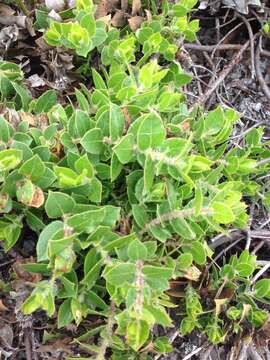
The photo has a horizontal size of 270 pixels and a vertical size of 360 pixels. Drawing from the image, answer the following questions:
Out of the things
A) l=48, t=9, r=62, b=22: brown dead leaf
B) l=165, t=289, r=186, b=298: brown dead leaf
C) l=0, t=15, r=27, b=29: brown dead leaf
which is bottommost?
l=165, t=289, r=186, b=298: brown dead leaf

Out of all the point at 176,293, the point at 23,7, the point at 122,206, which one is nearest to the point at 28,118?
the point at 122,206

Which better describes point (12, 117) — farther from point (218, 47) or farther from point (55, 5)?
point (218, 47)

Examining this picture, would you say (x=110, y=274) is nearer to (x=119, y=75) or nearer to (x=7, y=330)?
(x=7, y=330)

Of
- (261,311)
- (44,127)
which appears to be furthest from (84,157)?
(261,311)

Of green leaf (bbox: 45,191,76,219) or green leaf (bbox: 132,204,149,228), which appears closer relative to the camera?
green leaf (bbox: 45,191,76,219)

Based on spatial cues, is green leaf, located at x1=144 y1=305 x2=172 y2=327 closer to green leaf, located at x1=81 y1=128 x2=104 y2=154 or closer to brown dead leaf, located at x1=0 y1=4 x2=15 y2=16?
green leaf, located at x1=81 y1=128 x2=104 y2=154

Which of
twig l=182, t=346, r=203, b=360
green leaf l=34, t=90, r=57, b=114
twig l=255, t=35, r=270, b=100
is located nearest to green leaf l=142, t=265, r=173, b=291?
twig l=182, t=346, r=203, b=360
